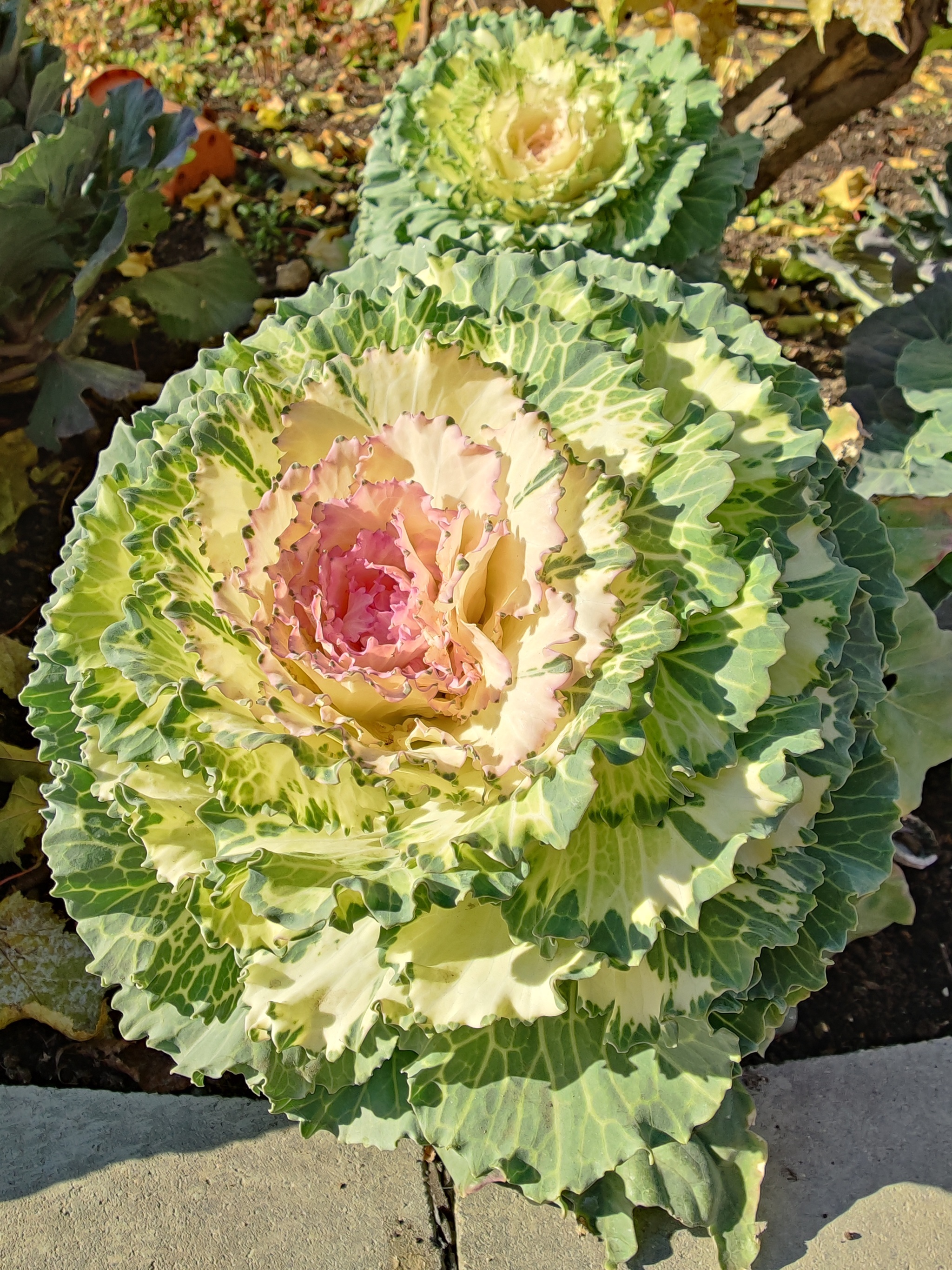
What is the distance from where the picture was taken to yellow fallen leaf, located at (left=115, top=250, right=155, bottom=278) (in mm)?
3303

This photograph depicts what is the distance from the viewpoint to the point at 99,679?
114cm

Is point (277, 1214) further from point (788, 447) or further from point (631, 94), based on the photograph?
point (631, 94)

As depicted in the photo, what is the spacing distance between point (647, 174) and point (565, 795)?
1.91m

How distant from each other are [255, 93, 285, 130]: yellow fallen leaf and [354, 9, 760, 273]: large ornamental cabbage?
68.0 inches

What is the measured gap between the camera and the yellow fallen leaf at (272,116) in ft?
13.1

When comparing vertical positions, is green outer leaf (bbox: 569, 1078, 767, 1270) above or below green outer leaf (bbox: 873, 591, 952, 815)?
below

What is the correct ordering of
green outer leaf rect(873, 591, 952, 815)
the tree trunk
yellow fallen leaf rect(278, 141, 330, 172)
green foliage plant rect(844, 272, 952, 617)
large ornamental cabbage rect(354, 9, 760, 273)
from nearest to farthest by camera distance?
green outer leaf rect(873, 591, 952, 815) < green foliage plant rect(844, 272, 952, 617) < large ornamental cabbage rect(354, 9, 760, 273) < the tree trunk < yellow fallen leaf rect(278, 141, 330, 172)

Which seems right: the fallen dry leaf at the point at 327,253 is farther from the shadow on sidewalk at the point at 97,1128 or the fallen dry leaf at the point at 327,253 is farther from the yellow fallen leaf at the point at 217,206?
the shadow on sidewalk at the point at 97,1128

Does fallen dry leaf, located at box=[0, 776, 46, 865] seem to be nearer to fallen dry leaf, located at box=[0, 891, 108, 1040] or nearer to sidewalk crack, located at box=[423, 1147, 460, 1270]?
fallen dry leaf, located at box=[0, 891, 108, 1040]

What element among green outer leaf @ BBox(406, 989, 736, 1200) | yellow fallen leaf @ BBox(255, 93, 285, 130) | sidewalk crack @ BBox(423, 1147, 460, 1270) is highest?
yellow fallen leaf @ BBox(255, 93, 285, 130)

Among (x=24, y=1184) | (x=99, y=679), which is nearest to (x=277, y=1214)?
(x=24, y=1184)

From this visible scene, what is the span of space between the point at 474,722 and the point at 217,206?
10.3 ft

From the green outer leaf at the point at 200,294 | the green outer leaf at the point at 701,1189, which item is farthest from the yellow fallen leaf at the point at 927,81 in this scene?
the green outer leaf at the point at 701,1189

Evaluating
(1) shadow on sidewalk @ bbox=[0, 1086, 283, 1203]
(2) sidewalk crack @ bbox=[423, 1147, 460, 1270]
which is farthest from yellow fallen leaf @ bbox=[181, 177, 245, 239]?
(2) sidewalk crack @ bbox=[423, 1147, 460, 1270]
